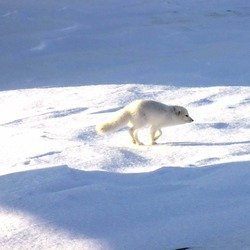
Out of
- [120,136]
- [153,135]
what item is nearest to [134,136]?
[153,135]

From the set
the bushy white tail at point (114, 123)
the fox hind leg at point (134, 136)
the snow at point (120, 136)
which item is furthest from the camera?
the fox hind leg at point (134, 136)

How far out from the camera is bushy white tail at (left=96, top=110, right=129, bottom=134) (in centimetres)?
620

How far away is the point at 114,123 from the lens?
6.21m

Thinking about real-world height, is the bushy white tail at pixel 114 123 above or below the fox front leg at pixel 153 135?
above

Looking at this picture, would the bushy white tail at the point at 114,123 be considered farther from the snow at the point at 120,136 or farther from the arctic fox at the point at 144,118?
the snow at the point at 120,136

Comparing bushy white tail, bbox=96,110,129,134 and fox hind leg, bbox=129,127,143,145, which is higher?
bushy white tail, bbox=96,110,129,134

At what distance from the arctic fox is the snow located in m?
0.16

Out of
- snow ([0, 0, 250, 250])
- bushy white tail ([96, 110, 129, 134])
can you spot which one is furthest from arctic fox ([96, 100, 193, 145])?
snow ([0, 0, 250, 250])

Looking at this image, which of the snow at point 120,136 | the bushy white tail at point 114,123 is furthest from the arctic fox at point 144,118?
the snow at point 120,136

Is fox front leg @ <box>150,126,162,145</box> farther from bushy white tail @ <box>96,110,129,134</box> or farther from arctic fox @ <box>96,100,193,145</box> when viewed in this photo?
bushy white tail @ <box>96,110,129,134</box>

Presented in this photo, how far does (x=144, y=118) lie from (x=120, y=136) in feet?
1.88

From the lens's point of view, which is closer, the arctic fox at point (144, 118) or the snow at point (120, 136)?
the snow at point (120, 136)

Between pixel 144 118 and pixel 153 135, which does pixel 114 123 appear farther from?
pixel 153 135

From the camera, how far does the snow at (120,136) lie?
392cm
